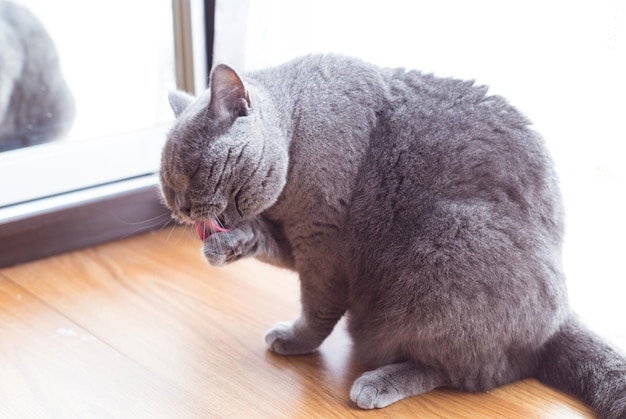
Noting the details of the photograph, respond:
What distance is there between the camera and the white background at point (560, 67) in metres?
1.39

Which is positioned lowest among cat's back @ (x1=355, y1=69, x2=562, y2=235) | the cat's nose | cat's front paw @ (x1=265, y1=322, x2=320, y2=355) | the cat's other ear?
cat's front paw @ (x1=265, y1=322, x2=320, y2=355)

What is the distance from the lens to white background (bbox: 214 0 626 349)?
139 centimetres

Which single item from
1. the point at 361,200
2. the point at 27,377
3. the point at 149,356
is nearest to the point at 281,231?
the point at 361,200

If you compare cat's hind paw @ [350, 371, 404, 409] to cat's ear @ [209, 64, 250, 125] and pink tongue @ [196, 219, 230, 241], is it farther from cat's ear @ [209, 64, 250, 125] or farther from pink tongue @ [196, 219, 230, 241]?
cat's ear @ [209, 64, 250, 125]

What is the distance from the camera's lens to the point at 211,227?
1371 millimetres

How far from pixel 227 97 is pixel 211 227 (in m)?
0.23

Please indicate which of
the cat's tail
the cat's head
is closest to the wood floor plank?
the cat's head

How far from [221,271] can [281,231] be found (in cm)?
42

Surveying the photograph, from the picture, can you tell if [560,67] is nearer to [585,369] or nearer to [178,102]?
[585,369]

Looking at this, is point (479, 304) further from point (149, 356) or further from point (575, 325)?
point (149, 356)

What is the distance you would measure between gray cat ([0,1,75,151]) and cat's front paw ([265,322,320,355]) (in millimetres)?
860

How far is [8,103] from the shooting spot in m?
2.00

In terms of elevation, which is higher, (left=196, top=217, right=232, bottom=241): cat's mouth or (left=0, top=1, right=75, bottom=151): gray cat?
(left=196, top=217, right=232, bottom=241): cat's mouth

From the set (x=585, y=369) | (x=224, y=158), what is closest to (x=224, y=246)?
(x=224, y=158)
